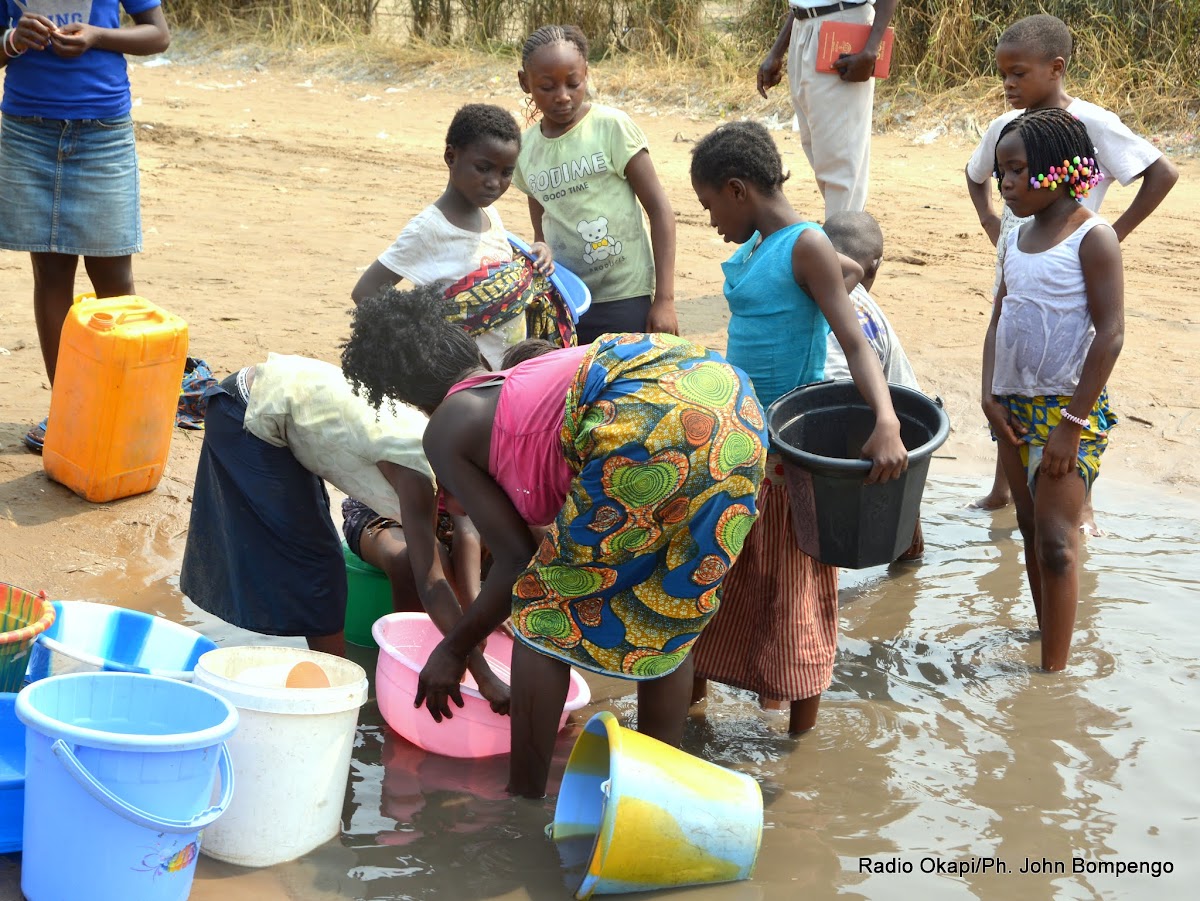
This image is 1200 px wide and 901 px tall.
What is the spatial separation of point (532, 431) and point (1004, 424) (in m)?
1.54

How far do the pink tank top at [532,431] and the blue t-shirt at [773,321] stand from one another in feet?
2.05

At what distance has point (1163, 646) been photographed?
3852 mm

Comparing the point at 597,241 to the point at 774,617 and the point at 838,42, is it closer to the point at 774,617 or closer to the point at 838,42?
the point at 774,617

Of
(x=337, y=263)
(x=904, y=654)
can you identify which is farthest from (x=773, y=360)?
(x=337, y=263)

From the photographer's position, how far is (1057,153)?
3.32m

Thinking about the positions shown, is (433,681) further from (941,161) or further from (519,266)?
(941,161)

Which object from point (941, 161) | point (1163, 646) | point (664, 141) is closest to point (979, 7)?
point (941, 161)

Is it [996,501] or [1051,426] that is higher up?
[1051,426]

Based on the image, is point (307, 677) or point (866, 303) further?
point (866, 303)

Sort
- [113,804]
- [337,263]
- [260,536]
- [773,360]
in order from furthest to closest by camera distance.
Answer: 1. [337,263]
2. [260,536]
3. [773,360]
4. [113,804]

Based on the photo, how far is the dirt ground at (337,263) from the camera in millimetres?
4480

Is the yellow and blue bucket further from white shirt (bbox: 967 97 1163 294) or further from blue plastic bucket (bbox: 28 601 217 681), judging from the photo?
white shirt (bbox: 967 97 1163 294)

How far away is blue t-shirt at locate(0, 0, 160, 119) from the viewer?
4410mm

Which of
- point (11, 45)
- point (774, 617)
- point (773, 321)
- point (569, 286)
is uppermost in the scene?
point (11, 45)
